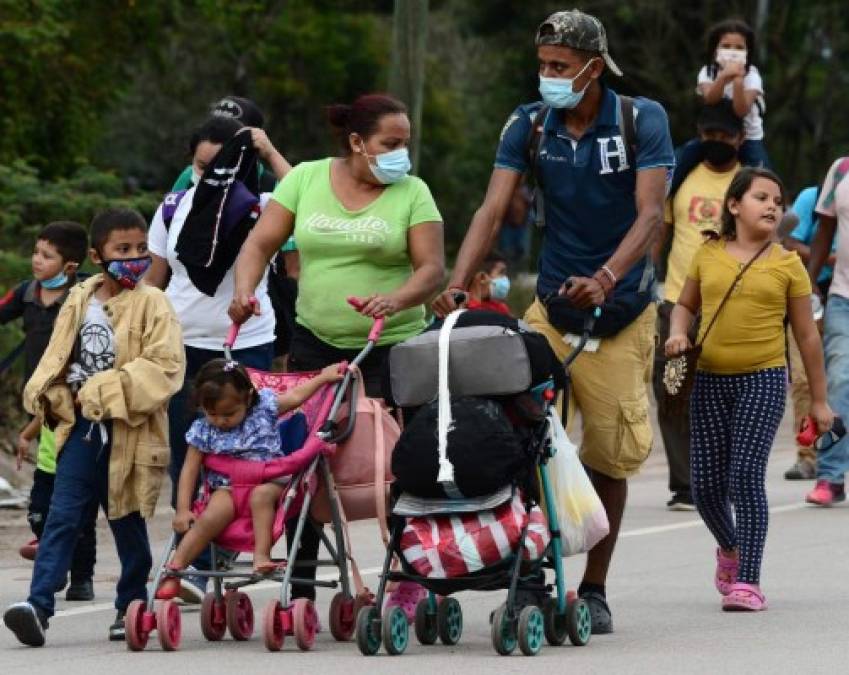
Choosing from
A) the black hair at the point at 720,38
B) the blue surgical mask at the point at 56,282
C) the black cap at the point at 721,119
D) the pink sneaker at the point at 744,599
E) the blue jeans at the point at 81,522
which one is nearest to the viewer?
the blue jeans at the point at 81,522

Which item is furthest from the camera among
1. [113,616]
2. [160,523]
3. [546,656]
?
[160,523]

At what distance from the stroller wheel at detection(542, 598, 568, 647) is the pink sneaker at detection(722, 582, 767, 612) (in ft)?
4.24

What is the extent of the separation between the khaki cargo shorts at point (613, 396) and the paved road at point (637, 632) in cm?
67

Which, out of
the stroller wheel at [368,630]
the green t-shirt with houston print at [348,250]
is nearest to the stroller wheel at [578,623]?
the stroller wheel at [368,630]

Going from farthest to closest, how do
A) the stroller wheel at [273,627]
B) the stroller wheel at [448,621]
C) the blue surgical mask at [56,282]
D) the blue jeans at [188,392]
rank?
1. the blue surgical mask at [56,282]
2. the blue jeans at [188,392]
3. the stroller wheel at [448,621]
4. the stroller wheel at [273,627]

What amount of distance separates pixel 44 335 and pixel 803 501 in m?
5.45

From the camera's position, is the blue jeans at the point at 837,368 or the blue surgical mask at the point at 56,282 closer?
the blue surgical mask at the point at 56,282

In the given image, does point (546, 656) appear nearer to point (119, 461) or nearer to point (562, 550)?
point (562, 550)

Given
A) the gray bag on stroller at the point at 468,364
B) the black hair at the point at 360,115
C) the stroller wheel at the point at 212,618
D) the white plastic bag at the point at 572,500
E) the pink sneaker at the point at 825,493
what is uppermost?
the black hair at the point at 360,115

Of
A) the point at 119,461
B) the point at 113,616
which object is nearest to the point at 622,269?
the point at 119,461

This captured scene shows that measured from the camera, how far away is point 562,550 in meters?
8.30

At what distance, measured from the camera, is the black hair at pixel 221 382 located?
852 centimetres

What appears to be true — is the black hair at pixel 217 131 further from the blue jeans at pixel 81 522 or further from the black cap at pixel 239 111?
the blue jeans at pixel 81 522

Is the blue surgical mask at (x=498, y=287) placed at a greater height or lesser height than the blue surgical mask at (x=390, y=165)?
lesser
